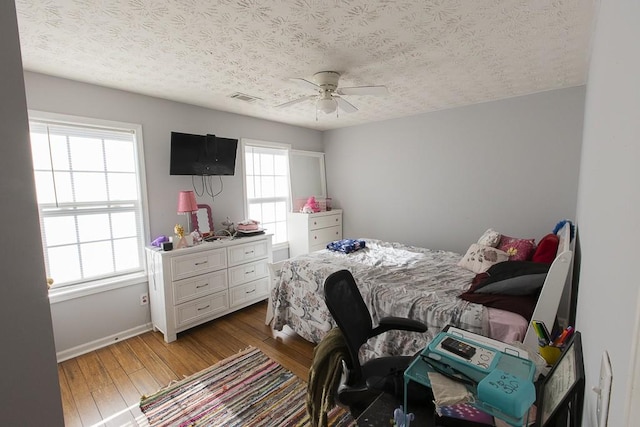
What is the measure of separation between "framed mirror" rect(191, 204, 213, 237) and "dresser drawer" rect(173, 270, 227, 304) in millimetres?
522

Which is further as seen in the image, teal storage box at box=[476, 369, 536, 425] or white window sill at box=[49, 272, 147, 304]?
white window sill at box=[49, 272, 147, 304]

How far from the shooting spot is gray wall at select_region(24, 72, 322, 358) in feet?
7.98

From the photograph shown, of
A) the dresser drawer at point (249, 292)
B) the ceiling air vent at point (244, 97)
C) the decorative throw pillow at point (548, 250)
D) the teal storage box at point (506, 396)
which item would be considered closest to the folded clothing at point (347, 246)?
the dresser drawer at point (249, 292)

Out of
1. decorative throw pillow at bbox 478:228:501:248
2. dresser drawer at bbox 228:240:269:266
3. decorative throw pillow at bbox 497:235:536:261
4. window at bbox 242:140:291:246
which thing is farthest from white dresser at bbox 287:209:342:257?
decorative throw pillow at bbox 497:235:536:261

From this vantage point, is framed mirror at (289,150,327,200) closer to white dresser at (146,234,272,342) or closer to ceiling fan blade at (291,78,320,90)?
white dresser at (146,234,272,342)

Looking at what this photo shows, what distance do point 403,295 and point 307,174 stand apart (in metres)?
3.08

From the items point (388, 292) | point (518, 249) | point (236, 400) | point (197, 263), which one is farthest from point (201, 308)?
point (518, 249)

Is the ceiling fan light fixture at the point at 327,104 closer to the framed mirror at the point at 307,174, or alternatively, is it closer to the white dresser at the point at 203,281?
the white dresser at the point at 203,281

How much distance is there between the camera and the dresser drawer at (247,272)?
327 centimetres

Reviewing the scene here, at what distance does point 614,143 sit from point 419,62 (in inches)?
69.5

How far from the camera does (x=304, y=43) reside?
1840mm

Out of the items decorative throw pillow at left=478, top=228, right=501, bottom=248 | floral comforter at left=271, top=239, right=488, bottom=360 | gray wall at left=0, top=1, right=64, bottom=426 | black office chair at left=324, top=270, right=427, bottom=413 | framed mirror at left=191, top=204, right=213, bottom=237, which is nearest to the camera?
gray wall at left=0, top=1, right=64, bottom=426

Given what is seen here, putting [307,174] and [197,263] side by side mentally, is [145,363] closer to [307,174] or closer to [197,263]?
[197,263]

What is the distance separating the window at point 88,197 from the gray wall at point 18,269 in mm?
2140
